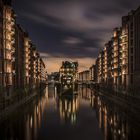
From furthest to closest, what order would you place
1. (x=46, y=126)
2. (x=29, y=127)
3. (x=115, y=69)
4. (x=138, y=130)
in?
(x=115, y=69)
(x=46, y=126)
(x=29, y=127)
(x=138, y=130)

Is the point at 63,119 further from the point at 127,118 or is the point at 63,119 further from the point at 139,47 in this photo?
the point at 139,47

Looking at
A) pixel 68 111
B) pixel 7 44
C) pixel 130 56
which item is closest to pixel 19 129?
pixel 68 111

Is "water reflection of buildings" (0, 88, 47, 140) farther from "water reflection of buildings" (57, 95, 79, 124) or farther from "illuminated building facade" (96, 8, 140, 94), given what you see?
"illuminated building facade" (96, 8, 140, 94)

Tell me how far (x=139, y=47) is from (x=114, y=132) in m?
73.4

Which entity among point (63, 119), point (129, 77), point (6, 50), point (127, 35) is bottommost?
point (63, 119)

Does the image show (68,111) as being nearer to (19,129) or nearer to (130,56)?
(19,129)

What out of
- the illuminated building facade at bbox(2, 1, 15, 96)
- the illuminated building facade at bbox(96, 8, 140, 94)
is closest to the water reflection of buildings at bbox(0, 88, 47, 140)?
the illuminated building facade at bbox(2, 1, 15, 96)

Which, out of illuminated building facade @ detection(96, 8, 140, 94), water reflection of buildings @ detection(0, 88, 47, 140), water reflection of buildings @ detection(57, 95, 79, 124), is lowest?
water reflection of buildings @ detection(57, 95, 79, 124)

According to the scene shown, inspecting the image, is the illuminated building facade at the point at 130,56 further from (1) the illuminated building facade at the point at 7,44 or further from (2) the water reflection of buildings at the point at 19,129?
(2) the water reflection of buildings at the point at 19,129

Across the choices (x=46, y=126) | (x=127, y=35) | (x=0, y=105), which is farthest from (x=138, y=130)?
(x=127, y=35)

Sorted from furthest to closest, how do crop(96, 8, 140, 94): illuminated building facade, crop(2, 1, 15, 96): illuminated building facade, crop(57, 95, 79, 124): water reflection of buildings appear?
crop(96, 8, 140, 94): illuminated building facade < crop(2, 1, 15, 96): illuminated building facade < crop(57, 95, 79, 124): water reflection of buildings

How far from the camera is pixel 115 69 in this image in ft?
583

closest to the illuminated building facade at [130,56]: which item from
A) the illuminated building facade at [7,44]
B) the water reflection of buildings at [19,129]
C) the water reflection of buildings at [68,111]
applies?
the water reflection of buildings at [68,111]

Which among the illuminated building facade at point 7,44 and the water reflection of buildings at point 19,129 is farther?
the illuminated building facade at point 7,44
